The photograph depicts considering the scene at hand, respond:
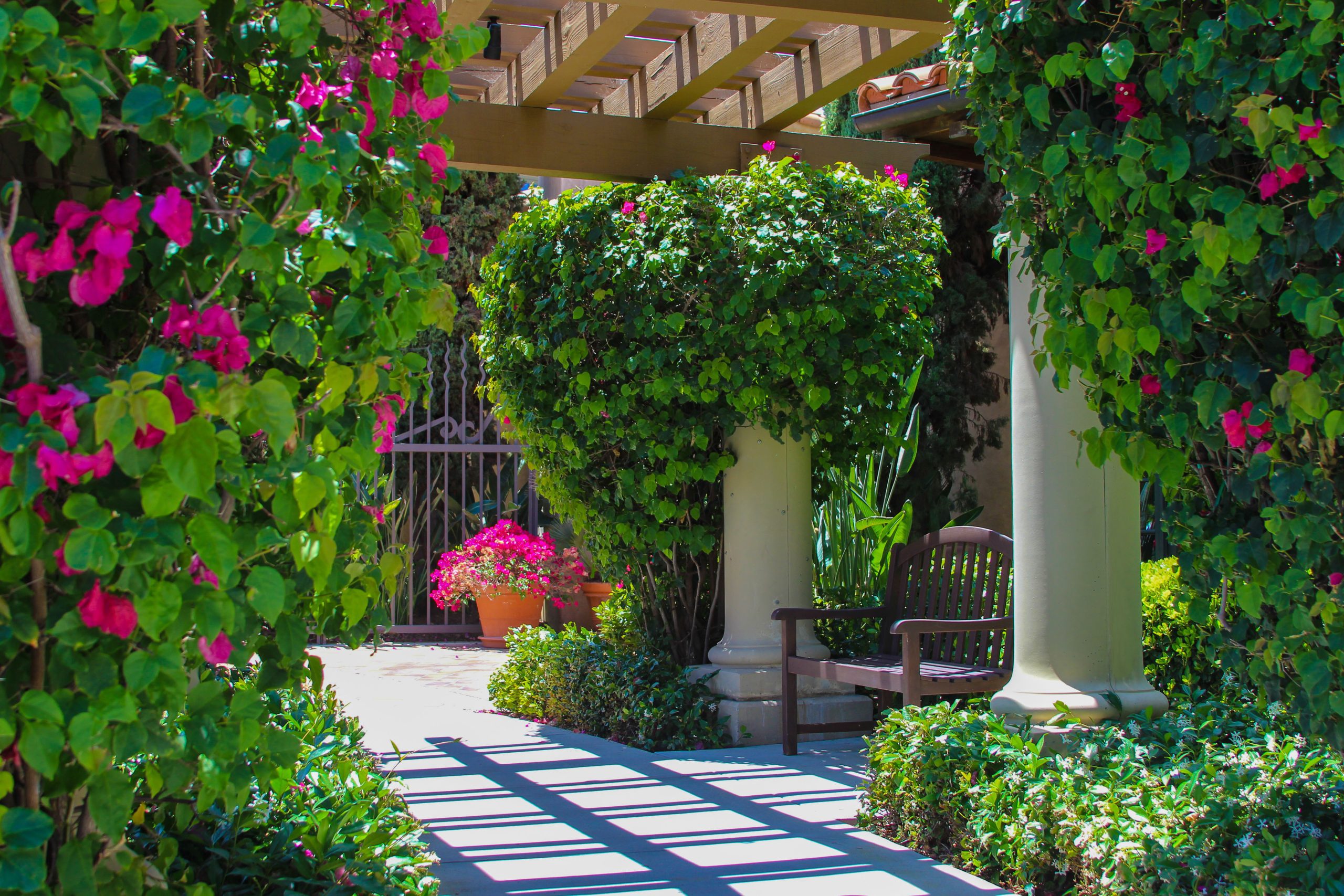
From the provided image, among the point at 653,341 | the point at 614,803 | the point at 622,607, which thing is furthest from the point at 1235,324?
the point at 622,607

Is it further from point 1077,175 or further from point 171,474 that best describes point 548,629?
point 171,474

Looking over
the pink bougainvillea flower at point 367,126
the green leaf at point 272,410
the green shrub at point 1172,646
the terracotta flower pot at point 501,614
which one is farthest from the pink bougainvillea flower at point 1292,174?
the terracotta flower pot at point 501,614

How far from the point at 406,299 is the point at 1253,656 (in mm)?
1887

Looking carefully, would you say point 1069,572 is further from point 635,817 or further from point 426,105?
point 426,105

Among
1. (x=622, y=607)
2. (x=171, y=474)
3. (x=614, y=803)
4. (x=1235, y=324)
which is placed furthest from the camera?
(x=622, y=607)

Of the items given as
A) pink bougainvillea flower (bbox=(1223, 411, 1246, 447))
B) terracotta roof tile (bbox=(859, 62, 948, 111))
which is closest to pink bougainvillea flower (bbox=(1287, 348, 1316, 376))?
pink bougainvillea flower (bbox=(1223, 411, 1246, 447))

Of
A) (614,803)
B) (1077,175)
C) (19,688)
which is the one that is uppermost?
(1077,175)

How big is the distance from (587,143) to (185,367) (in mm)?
4313

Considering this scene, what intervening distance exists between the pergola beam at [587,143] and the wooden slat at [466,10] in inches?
31.4

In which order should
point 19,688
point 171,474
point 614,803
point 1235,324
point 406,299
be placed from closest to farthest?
point 171,474
point 19,688
point 406,299
point 1235,324
point 614,803

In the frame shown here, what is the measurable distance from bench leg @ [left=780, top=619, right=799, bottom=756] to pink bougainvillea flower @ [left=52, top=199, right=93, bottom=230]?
3925 mm

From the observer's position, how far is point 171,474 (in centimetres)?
127

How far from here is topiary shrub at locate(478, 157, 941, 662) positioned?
16.5 ft

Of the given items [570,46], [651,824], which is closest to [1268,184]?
[651,824]
